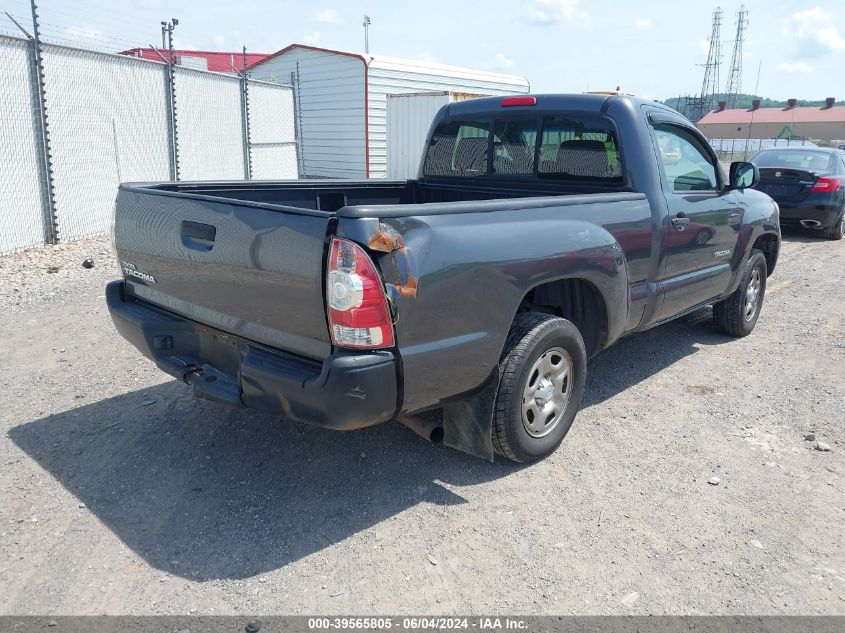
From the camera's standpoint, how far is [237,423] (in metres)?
4.23

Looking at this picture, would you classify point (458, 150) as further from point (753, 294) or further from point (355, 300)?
point (753, 294)

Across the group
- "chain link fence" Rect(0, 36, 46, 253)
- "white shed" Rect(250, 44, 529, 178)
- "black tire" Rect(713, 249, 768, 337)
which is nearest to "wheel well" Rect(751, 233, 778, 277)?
"black tire" Rect(713, 249, 768, 337)

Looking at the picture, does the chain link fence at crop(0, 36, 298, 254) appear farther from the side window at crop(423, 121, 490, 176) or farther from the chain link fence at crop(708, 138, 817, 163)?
the chain link fence at crop(708, 138, 817, 163)

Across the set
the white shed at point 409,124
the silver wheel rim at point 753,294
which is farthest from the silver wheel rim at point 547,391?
the white shed at point 409,124

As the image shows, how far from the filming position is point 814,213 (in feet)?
38.7

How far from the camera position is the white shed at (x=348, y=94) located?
19.1 metres

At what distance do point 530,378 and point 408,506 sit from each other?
3.00ft

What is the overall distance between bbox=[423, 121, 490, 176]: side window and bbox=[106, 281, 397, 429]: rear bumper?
8.33 ft

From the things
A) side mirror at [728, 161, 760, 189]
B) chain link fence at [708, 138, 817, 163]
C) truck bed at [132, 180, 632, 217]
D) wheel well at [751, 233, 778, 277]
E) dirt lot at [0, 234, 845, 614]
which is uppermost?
chain link fence at [708, 138, 817, 163]

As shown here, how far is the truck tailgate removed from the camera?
284 centimetres

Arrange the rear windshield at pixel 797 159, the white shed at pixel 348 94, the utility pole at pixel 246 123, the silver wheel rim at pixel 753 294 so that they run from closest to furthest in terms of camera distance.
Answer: the silver wheel rim at pixel 753 294 → the rear windshield at pixel 797 159 → the utility pole at pixel 246 123 → the white shed at pixel 348 94

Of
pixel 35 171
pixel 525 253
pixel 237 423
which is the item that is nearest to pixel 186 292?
pixel 237 423

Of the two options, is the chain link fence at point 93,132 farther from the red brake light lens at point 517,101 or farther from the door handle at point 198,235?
the red brake light lens at point 517,101

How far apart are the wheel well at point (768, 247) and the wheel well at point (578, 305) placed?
2.82 m
